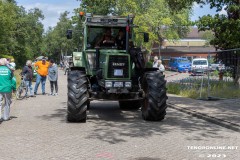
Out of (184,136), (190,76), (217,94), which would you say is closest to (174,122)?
(184,136)

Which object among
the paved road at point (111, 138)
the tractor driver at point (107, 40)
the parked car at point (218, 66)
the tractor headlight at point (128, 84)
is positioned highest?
the tractor driver at point (107, 40)

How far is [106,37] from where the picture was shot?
40.0 feet

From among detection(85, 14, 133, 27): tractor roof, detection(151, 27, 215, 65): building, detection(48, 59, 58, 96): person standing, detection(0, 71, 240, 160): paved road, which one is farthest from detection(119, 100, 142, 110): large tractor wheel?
detection(151, 27, 215, 65): building

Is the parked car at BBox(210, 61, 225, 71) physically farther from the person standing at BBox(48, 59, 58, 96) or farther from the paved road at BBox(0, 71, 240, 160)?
the person standing at BBox(48, 59, 58, 96)

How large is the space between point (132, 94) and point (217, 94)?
6.21m

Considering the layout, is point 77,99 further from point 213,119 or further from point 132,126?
point 213,119

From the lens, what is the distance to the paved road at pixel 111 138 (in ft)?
23.8

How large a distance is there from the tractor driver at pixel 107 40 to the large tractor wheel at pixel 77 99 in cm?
172

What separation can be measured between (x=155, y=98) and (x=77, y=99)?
2103 millimetres

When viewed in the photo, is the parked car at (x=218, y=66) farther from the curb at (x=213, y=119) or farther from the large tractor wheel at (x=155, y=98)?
the large tractor wheel at (x=155, y=98)

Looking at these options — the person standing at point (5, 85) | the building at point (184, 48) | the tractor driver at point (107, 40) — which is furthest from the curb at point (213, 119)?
the building at point (184, 48)

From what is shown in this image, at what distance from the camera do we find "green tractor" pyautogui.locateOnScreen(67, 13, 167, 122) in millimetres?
10711

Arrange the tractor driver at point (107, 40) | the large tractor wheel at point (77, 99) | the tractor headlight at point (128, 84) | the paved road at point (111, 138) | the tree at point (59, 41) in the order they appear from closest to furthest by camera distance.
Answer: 1. the paved road at point (111, 138)
2. the large tractor wheel at point (77, 99)
3. the tractor headlight at point (128, 84)
4. the tractor driver at point (107, 40)
5. the tree at point (59, 41)

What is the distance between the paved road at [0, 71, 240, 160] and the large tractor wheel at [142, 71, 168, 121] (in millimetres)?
237
